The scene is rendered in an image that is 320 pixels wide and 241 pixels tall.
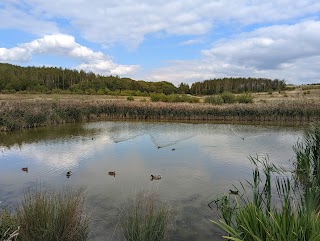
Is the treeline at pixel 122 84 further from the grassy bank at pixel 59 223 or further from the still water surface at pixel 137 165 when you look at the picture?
the grassy bank at pixel 59 223

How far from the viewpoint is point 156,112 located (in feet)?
103

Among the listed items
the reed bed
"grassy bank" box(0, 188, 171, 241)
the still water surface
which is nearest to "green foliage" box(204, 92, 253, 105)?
the reed bed

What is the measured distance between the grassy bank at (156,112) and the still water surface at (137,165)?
13.0 ft

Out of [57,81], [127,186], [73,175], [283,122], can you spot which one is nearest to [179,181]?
→ [127,186]

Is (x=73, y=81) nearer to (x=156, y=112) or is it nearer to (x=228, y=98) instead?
(x=228, y=98)

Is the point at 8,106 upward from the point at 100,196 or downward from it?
upward

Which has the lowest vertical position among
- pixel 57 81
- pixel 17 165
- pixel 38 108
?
pixel 17 165

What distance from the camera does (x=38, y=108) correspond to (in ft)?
81.8

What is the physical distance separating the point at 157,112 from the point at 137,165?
63.0ft

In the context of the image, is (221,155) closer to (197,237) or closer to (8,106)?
(197,237)

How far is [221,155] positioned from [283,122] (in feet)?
54.5

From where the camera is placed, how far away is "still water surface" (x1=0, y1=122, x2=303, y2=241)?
725 cm

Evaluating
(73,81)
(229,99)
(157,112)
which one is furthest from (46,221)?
(73,81)

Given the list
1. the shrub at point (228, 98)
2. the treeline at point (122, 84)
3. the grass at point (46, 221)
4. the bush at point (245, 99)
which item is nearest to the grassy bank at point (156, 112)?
the bush at point (245, 99)
